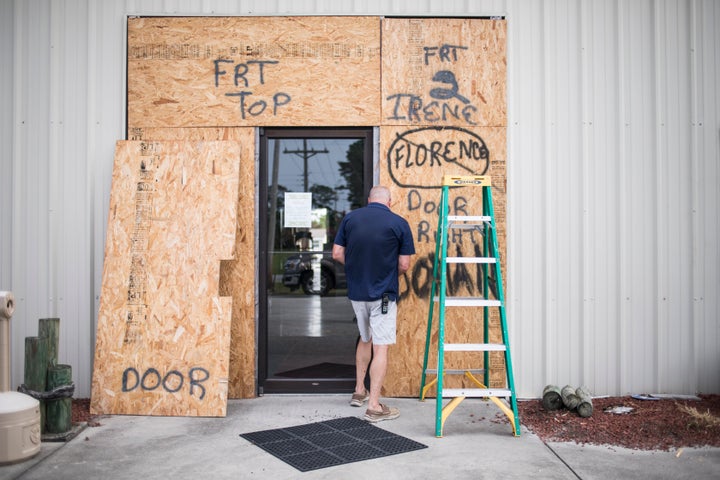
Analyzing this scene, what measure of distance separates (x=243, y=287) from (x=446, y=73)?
310 cm

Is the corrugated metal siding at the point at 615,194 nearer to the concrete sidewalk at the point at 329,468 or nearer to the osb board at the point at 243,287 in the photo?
the concrete sidewalk at the point at 329,468

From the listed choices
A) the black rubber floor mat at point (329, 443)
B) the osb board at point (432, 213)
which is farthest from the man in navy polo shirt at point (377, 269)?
the osb board at point (432, 213)

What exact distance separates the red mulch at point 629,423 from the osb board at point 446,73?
9.92ft

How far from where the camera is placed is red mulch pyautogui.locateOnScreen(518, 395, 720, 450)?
4.97 m

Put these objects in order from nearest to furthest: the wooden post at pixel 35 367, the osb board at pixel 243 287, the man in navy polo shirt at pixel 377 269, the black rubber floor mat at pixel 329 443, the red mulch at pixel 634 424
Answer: the black rubber floor mat at pixel 329 443
the red mulch at pixel 634 424
the wooden post at pixel 35 367
the man in navy polo shirt at pixel 377 269
the osb board at pixel 243 287

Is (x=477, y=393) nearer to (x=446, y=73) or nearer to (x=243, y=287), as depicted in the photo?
(x=243, y=287)

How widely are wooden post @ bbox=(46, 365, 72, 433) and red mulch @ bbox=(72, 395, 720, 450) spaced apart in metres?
0.30

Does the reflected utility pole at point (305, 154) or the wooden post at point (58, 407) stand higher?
the reflected utility pole at point (305, 154)

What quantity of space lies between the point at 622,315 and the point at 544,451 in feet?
7.52

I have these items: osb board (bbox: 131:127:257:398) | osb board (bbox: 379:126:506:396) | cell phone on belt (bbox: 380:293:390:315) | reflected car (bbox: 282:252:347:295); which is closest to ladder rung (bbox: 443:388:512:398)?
cell phone on belt (bbox: 380:293:390:315)

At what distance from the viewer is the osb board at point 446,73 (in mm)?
6367

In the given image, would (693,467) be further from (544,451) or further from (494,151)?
(494,151)

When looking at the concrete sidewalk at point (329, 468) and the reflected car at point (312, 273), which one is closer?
the concrete sidewalk at point (329, 468)

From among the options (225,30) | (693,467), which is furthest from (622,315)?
(225,30)
